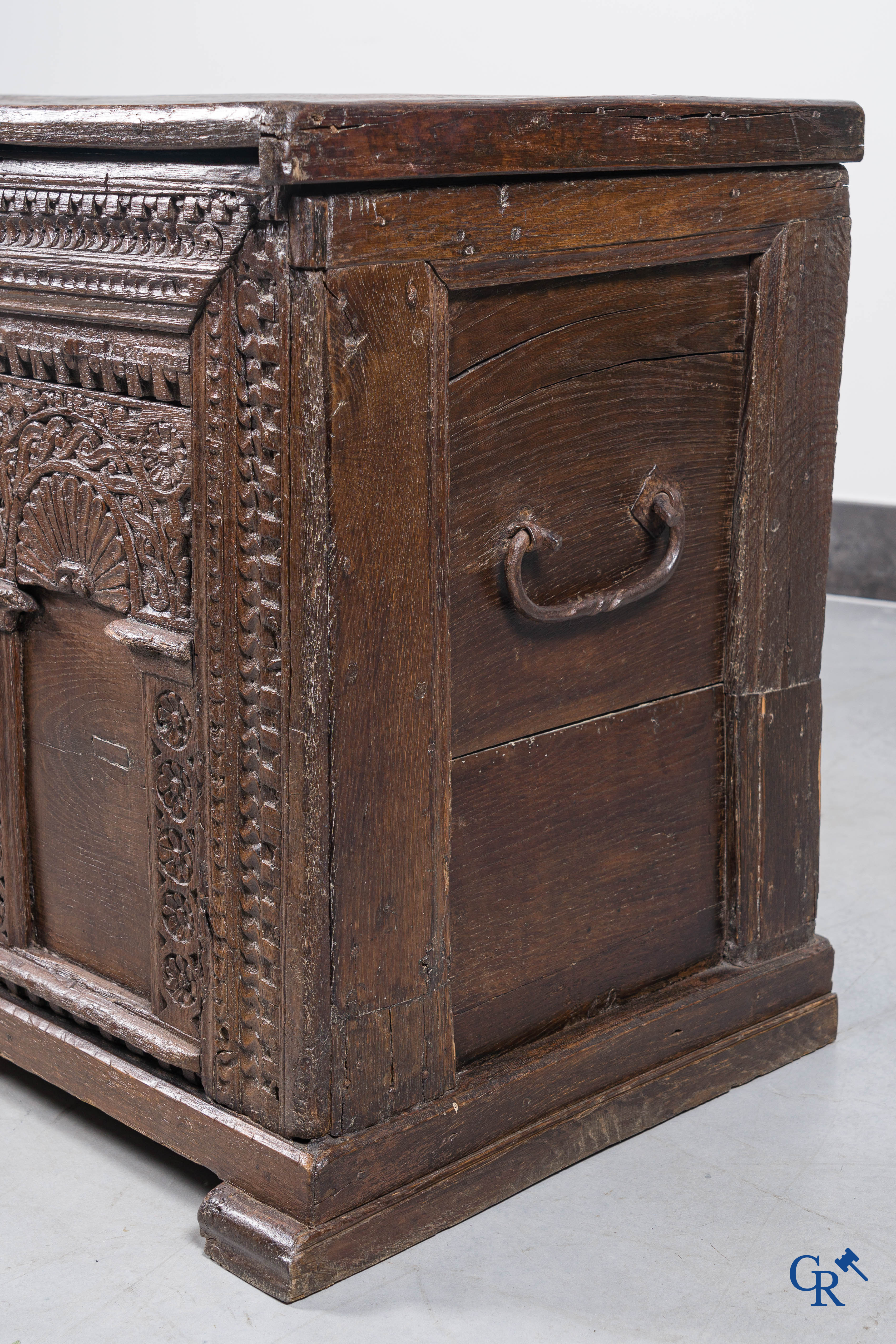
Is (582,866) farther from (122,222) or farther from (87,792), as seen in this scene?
(122,222)

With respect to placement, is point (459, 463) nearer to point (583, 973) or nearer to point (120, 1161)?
point (583, 973)

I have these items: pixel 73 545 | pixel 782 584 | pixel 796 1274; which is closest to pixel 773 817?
pixel 782 584

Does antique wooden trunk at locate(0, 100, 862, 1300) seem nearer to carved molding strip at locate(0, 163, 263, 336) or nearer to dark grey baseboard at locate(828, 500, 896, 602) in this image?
carved molding strip at locate(0, 163, 263, 336)

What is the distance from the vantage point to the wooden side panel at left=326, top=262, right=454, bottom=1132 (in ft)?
3.79

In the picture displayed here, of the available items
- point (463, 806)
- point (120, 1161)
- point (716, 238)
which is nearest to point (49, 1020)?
point (120, 1161)

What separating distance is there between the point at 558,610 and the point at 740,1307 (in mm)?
567

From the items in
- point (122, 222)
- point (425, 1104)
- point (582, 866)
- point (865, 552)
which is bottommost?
point (865, 552)

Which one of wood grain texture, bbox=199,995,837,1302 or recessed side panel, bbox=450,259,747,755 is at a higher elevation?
recessed side panel, bbox=450,259,747,755

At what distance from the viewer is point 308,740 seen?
3.91 feet

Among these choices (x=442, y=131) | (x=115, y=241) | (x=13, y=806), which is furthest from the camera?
(x=13, y=806)

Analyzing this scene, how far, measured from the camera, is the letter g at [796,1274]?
126 cm

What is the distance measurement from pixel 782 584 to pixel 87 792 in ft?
2.23

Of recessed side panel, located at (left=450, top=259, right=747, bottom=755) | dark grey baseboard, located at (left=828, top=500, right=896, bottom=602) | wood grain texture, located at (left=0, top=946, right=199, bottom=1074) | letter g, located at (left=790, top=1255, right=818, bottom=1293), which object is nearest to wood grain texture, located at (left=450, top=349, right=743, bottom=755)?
recessed side panel, located at (left=450, top=259, right=747, bottom=755)

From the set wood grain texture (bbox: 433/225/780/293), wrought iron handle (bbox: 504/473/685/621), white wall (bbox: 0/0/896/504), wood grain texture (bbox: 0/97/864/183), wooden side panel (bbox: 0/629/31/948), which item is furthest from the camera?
white wall (bbox: 0/0/896/504)
